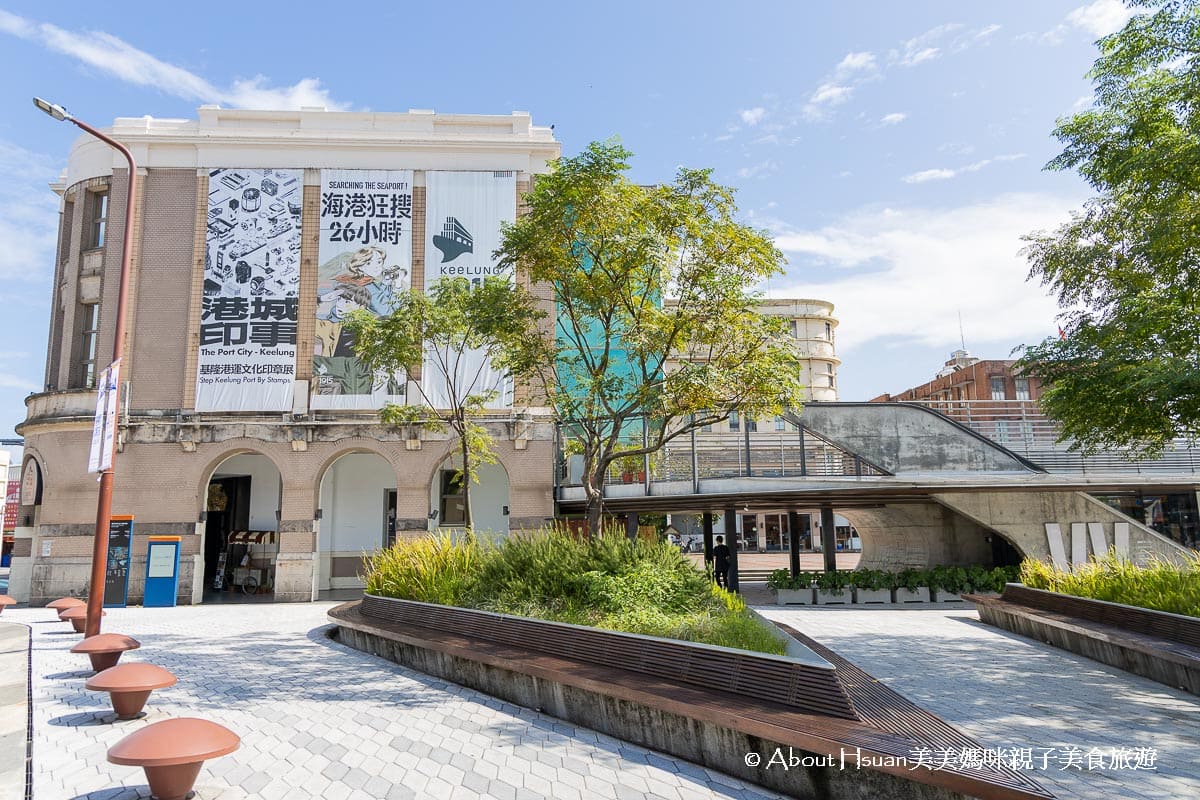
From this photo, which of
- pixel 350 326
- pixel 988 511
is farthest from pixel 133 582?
pixel 988 511

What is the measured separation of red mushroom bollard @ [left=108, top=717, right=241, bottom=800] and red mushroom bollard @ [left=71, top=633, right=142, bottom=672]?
4808 mm

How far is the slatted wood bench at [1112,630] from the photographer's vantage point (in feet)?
28.1

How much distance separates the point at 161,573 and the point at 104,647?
529 inches

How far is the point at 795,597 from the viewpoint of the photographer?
18.1 m

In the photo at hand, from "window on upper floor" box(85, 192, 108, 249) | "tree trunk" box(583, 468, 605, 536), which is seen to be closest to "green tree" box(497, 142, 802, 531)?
"tree trunk" box(583, 468, 605, 536)

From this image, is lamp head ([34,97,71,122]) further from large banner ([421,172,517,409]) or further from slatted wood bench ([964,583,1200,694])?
slatted wood bench ([964,583,1200,694])

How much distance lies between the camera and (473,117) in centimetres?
2481

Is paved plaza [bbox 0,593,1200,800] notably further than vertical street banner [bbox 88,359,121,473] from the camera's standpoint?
No

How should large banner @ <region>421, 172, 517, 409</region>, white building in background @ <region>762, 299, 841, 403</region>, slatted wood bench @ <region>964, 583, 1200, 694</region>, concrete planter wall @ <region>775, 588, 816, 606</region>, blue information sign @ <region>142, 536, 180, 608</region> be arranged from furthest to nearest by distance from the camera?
1. white building in background @ <region>762, 299, 841, 403</region>
2. large banner @ <region>421, 172, 517, 409</region>
3. blue information sign @ <region>142, 536, 180, 608</region>
4. concrete planter wall @ <region>775, 588, 816, 606</region>
5. slatted wood bench @ <region>964, 583, 1200, 694</region>

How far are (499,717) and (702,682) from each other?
2.30 m

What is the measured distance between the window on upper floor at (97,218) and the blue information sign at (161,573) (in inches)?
408

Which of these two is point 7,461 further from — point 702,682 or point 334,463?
point 702,682

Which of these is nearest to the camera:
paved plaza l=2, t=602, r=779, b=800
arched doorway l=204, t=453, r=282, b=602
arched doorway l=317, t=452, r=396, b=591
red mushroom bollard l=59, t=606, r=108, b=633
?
paved plaza l=2, t=602, r=779, b=800

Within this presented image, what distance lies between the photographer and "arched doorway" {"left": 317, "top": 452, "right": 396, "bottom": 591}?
24.4 meters
